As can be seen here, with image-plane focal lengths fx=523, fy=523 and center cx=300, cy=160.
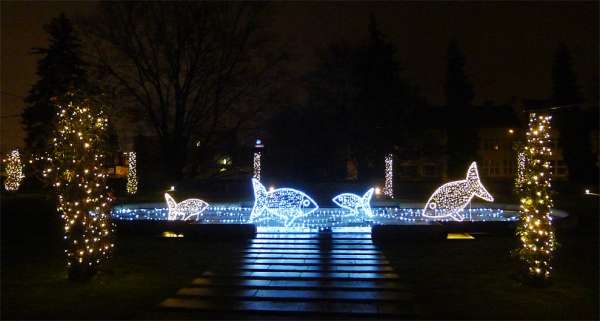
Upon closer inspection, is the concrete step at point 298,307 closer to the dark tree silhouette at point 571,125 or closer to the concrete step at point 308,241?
the concrete step at point 308,241

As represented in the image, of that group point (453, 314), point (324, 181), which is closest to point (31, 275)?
point (453, 314)

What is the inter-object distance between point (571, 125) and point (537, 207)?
42.7m

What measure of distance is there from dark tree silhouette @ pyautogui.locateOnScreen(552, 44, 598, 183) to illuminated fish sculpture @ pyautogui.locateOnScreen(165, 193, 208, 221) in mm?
37083

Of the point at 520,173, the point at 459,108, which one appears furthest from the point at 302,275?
→ the point at 459,108

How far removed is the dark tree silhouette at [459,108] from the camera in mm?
44000

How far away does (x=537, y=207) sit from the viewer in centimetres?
912

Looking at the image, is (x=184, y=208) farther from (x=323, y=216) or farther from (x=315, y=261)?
(x=315, y=261)

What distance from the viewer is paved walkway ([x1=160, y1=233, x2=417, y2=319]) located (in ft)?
26.3

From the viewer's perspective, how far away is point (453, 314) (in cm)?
776

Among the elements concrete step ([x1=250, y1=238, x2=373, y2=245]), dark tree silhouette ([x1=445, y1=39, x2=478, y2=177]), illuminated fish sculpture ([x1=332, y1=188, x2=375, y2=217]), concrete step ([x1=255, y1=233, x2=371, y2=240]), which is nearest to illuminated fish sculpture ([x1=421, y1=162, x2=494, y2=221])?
illuminated fish sculpture ([x1=332, y1=188, x2=375, y2=217])

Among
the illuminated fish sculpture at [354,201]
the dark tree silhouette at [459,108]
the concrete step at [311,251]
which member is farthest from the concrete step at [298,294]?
the dark tree silhouette at [459,108]

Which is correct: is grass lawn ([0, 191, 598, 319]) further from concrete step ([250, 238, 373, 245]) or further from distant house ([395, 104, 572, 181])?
distant house ([395, 104, 572, 181])

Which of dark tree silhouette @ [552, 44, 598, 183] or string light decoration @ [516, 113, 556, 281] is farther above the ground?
dark tree silhouette @ [552, 44, 598, 183]

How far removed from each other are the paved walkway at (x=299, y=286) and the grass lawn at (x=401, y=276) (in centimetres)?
38
